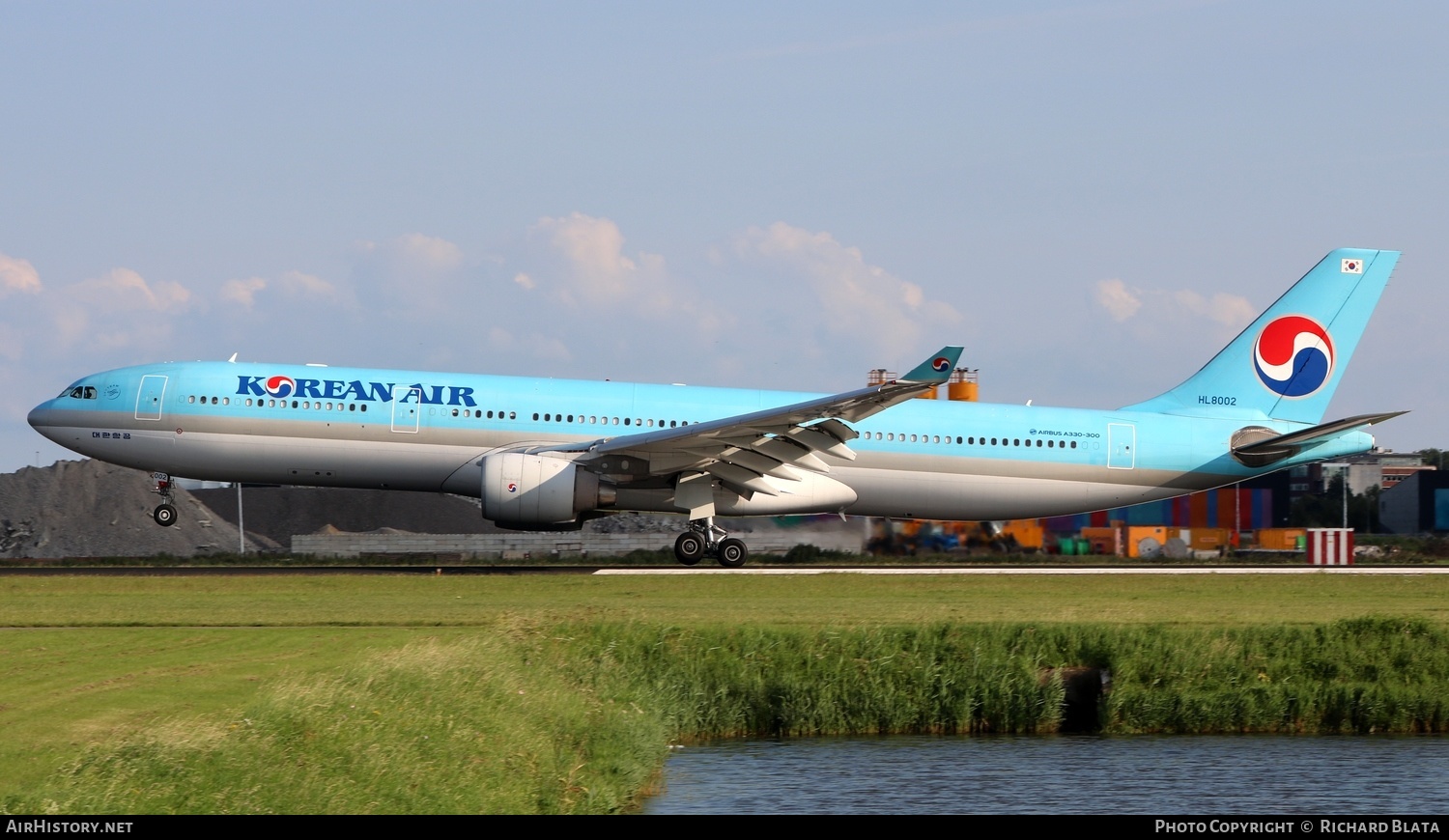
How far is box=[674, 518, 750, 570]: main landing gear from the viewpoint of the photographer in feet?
101

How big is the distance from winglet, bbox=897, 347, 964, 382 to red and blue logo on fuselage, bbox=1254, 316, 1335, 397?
12.1 metres

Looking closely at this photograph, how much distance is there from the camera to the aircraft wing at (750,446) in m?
27.9

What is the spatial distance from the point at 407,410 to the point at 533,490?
381cm

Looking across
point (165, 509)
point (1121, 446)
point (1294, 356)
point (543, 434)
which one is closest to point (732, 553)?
point (543, 434)

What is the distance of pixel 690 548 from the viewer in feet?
100

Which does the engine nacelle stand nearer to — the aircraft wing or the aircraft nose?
the aircraft wing

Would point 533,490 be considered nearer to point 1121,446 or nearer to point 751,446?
point 751,446

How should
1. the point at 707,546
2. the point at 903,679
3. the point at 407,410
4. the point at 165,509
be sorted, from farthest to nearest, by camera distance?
1. the point at 165,509
2. the point at 707,546
3. the point at 407,410
4. the point at 903,679

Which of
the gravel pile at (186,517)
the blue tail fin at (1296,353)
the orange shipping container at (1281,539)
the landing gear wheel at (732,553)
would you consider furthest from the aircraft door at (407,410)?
the orange shipping container at (1281,539)

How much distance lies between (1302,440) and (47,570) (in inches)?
1085

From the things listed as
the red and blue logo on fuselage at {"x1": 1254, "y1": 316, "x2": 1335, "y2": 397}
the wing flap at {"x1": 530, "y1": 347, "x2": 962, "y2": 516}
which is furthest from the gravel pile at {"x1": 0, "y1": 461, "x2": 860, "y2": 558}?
the red and blue logo on fuselage at {"x1": 1254, "y1": 316, "x2": 1335, "y2": 397}

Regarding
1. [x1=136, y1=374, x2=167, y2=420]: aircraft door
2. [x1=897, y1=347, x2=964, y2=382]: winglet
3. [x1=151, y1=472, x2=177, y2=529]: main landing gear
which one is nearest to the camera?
[x1=897, y1=347, x2=964, y2=382]: winglet

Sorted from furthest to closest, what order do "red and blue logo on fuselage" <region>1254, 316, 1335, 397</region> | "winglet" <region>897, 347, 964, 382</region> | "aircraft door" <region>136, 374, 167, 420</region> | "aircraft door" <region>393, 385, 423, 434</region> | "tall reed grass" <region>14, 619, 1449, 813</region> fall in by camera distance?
"red and blue logo on fuselage" <region>1254, 316, 1335, 397</region>, "aircraft door" <region>136, 374, 167, 420</region>, "aircraft door" <region>393, 385, 423, 434</region>, "winglet" <region>897, 347, 964, 382</region>, "tall reed grass" <region>14, 619, 1449, 813</region>

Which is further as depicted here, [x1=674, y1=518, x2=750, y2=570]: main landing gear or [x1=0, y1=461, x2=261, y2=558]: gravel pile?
[x1=0, y1=461, x2=261, y2=558]: gravel pile
